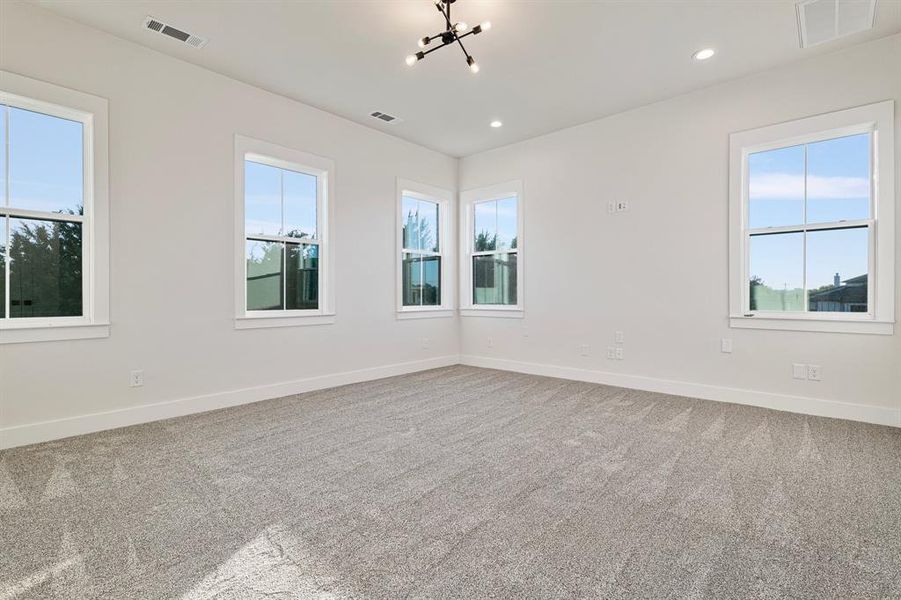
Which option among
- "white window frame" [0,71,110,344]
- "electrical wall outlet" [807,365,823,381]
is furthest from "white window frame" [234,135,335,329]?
"electrical wall outlet" [807,365,823,381]

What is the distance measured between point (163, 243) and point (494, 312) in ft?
13.1

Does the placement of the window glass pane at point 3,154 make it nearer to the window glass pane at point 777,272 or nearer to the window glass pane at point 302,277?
the window glass pane at point 302,277

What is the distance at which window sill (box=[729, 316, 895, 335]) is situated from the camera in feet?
11.2

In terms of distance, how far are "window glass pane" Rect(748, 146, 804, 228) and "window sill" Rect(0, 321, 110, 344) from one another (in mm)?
5803

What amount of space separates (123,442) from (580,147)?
534 centimetres

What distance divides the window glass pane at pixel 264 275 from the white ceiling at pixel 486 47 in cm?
161

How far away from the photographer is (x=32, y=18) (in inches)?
117

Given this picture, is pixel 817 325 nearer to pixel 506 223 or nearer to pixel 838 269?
pixel 838 269

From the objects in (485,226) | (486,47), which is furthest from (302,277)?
(486,47)

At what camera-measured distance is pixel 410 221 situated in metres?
5.91

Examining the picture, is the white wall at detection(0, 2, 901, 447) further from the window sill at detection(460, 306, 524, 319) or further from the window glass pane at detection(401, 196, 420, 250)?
the window glass pane at detection(401, 196, 420, 250)

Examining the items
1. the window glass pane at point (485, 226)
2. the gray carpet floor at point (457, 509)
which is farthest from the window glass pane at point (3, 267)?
the window glass pane at point (485, 226)

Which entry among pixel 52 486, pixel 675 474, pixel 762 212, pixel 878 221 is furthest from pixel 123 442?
pixel 878 221

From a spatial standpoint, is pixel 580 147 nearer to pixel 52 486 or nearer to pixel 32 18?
pixel 32 18
